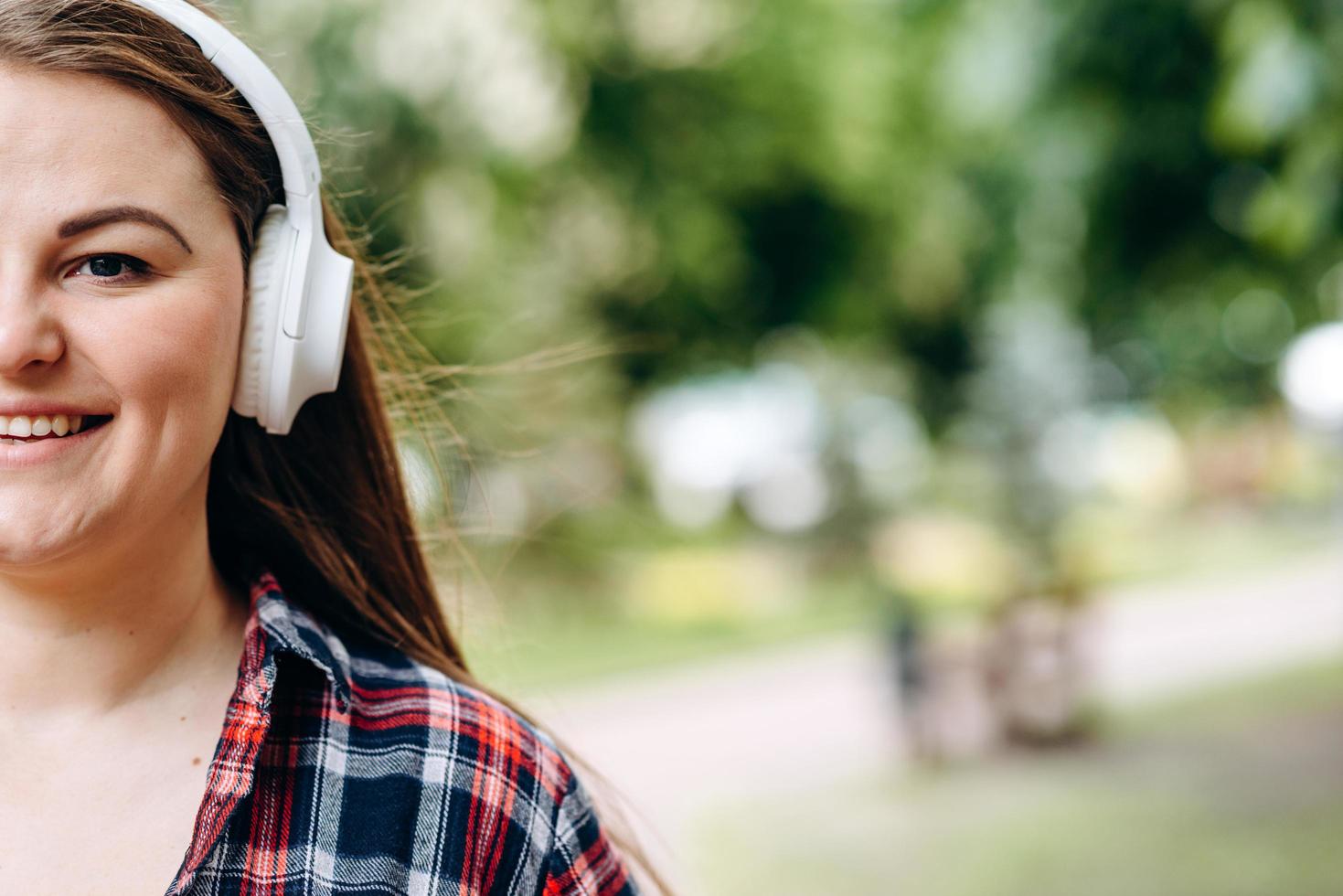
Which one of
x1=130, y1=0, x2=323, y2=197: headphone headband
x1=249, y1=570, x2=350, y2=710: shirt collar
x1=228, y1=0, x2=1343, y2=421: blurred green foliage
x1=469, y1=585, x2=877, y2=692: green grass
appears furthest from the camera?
x1=469, y1=585, x2=877, y2=692: green grass

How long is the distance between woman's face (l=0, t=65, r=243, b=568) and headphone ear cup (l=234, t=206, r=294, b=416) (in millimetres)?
96

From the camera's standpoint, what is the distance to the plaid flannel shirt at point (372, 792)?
117 cm

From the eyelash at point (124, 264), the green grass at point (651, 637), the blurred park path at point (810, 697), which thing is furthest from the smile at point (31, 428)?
the green grass at point (651, 637)

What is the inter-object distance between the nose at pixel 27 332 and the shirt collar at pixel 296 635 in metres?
0.35

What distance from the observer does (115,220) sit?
1083 mm

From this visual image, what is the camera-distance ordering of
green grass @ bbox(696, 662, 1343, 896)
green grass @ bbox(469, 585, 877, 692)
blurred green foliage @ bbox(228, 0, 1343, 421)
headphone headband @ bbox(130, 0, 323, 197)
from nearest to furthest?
1. headphone headband @ bbox(130, 0, 323, 197)
2. blurred green foliage @ bbox(228, 0, 1343, 421)
3. green grass @ bbox(696, 662, 1343, 896)
4. green grass @ bbox(469, 585, 877, 692)

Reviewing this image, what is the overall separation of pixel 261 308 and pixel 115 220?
6.8 inches

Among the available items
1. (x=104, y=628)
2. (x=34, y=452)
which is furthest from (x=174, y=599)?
(x=34, y=452)

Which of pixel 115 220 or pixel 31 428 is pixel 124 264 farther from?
pixel 31 428

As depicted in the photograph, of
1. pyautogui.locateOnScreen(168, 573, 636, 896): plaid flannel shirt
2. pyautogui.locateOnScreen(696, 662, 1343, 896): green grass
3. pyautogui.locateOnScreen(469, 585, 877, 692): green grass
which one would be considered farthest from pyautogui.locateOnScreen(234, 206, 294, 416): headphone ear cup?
pyautogui.locateOnScreen(469, 585, 877, 692): green grass

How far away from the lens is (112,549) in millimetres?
1165

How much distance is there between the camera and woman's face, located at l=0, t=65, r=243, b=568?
1.05m

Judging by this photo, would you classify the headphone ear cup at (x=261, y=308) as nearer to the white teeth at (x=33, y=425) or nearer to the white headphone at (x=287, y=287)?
the white headphone at (x=287, y=287)

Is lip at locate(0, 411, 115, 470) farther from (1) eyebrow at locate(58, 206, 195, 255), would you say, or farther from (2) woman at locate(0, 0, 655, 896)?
(1) eyebrow at locate(58, 206, 195, 255)
